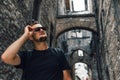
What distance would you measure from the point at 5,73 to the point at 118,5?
426cm

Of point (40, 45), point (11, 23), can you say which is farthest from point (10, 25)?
point (40, 45)

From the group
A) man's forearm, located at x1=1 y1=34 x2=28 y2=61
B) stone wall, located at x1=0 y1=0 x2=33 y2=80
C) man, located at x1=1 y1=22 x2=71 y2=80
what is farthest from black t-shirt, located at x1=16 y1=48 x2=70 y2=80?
stone wall, located at x1=0 y1=0 x2=33 y2=80

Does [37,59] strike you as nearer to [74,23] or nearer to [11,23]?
[11,23]

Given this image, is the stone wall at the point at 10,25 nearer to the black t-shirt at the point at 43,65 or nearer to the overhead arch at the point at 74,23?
the black t-shirt at the point at 43,65

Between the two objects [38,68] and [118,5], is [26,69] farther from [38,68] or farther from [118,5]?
[118,5]

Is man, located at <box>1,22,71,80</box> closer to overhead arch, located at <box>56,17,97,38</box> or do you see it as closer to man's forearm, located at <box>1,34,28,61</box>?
man's forearm, located at <box>1,34,28,61</box>

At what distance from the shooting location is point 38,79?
82.4 inches

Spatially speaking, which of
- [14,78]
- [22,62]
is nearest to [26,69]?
[22,62]

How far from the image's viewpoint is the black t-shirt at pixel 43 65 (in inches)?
83.7

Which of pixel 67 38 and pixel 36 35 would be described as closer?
pixel 36 35

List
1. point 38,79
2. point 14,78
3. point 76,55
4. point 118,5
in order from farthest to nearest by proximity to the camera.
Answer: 1. point 76,55
2. point 118,5
3. point 14,78
4. point 38,79

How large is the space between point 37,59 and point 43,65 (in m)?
0.08

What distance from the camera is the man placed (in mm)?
2111

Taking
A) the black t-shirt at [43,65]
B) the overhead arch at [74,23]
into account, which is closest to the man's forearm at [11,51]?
the black t-shirt at [43,65]
